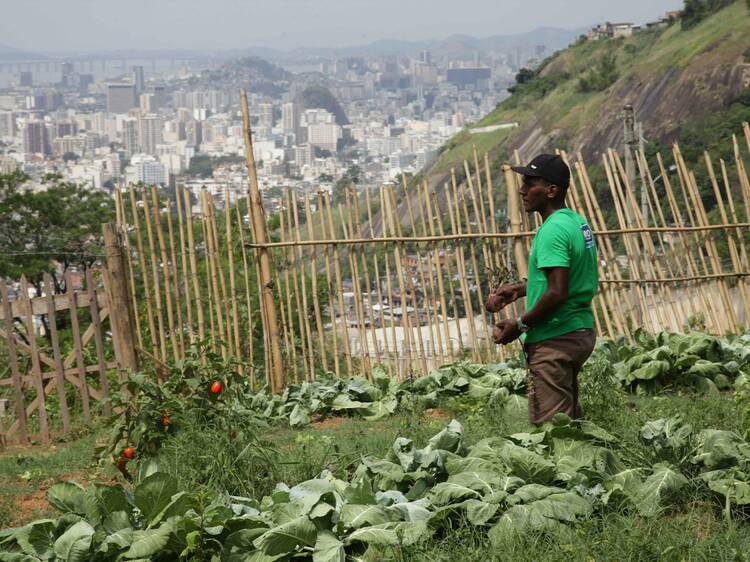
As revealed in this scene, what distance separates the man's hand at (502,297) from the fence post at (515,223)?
2.95 meters

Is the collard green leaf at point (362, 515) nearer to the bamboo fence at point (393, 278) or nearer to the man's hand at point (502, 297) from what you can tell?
the man's hand at point (502, 297)

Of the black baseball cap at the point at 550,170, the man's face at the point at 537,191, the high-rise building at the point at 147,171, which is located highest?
the high-rise building at the point at 147,171

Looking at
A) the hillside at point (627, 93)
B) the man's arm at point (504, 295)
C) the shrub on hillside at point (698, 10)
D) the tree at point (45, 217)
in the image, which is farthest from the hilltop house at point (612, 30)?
the man's arm at point (504, 295)

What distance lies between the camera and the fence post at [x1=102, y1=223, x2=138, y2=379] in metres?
8.41

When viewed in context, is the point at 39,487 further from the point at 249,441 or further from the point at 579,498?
the point at 579,498

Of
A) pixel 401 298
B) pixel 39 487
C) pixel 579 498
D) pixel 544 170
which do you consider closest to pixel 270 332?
pixel 401 298

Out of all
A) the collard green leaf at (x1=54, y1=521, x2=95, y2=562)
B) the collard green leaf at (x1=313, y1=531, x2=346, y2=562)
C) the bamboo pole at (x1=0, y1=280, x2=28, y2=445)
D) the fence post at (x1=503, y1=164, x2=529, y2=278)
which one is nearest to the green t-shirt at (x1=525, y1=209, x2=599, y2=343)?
the collard green leaf at (x1=313, y1=531, x2=346, y2=562)

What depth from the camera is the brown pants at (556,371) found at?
5.21 metres

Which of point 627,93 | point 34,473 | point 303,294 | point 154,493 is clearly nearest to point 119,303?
point 303,294

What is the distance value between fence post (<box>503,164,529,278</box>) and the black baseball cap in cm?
330

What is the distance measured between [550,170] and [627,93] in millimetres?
72015

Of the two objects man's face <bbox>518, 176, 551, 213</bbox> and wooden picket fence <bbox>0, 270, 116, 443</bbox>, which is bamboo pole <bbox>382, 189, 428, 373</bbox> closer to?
wooden picket fence <bbox>0, 270, 116, 443</bbox>

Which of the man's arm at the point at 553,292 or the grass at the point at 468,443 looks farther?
the man's arm at the point at 553,292

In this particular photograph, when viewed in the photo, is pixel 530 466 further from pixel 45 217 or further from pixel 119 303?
pixel 45 217
